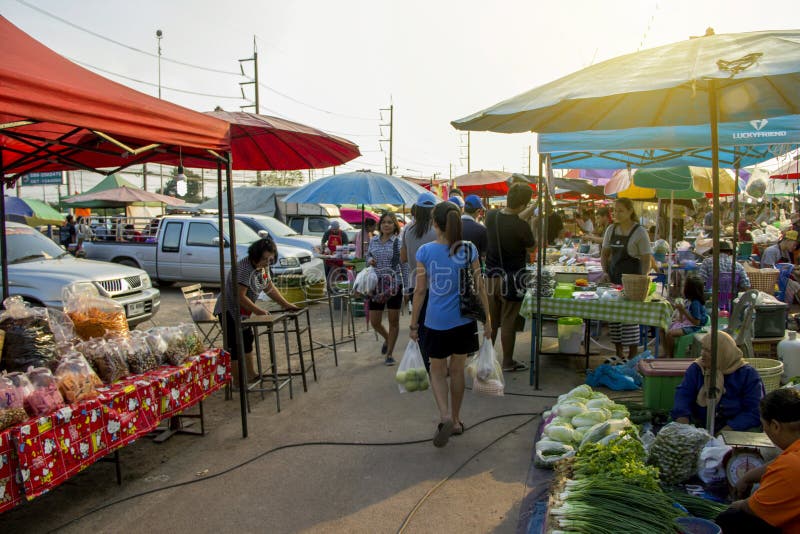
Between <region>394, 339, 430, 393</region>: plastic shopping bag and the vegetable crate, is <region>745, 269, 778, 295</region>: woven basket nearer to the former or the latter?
the vegetable crate

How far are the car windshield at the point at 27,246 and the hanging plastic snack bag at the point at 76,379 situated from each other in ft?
21.4

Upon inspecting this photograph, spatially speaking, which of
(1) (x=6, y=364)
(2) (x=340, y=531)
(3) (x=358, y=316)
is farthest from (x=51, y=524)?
(3) (x=358, y=316)

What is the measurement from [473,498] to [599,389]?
2733 mm

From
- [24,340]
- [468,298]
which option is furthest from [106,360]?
[468,298]

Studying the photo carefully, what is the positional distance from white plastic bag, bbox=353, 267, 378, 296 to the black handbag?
2.69m

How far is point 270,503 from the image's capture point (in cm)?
387


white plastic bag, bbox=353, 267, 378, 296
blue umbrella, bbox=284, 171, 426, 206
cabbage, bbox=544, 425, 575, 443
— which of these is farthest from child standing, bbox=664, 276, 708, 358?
blue umbrella, bbox=284, 171, 426, 206

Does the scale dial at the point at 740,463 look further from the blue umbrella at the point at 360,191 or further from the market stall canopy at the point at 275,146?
the blue umbrella at the point at 360,191

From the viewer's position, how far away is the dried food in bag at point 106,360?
4117 millimetres

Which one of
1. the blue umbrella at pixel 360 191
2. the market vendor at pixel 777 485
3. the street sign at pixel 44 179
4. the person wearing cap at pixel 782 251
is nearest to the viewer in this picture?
the market vendor at pixel 777 485

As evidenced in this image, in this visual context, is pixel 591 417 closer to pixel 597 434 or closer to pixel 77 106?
pixel 597 434

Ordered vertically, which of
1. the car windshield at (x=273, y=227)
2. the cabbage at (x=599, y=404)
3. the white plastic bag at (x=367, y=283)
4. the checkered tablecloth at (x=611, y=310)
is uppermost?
the car windshield at (x=273, y=227)

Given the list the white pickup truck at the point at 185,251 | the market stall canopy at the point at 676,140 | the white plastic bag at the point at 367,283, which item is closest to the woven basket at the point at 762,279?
the market stall canopy at the point at 676,140

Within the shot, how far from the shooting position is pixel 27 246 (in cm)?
955
